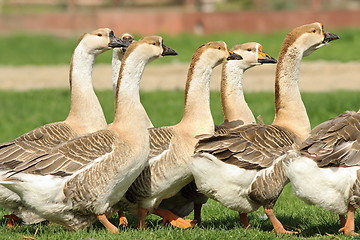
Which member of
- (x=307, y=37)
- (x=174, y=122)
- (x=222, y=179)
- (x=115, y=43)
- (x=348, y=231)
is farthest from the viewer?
(x=174, y=122)

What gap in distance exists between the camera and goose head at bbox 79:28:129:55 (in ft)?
28.5

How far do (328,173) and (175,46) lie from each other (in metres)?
20.5

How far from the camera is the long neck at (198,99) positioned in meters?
8.01

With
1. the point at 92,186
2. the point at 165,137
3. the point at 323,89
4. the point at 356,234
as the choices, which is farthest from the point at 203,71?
the point at 323,89

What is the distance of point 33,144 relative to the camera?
7918 mm

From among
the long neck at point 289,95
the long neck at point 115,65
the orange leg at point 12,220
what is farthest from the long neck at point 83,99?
the long neck at point 289,95

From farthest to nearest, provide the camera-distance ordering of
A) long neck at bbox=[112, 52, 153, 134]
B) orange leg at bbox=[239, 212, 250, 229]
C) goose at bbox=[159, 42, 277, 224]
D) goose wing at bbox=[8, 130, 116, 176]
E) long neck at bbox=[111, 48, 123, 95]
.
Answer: long neck at bbox=[111, 48, 123, 95], goose at bbox=[159, 42, 277, 224], orange leg at bbox=[239, 212, 250, 229], long neck at bbox=[112, 52, 153, 134], goose wing at bbox=[8, 130, 116, 176]

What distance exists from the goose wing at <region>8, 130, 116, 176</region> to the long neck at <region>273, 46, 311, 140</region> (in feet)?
6.82

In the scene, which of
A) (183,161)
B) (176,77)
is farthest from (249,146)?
(176,77)

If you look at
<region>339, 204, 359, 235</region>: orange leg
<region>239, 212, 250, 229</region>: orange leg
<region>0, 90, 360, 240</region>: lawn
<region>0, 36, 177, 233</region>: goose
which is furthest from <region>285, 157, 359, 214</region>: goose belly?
<region>0, 36, 177, 233</region>: goose

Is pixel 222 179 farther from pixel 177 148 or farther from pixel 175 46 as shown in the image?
pixel 175 46

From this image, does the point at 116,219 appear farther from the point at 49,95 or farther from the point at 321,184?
the point at 49,95

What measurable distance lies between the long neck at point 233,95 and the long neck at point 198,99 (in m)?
0.97

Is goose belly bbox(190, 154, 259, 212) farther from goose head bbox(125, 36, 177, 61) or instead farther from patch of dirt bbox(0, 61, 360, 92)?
patch of dirt bbox(0, 61, 360, 92)
